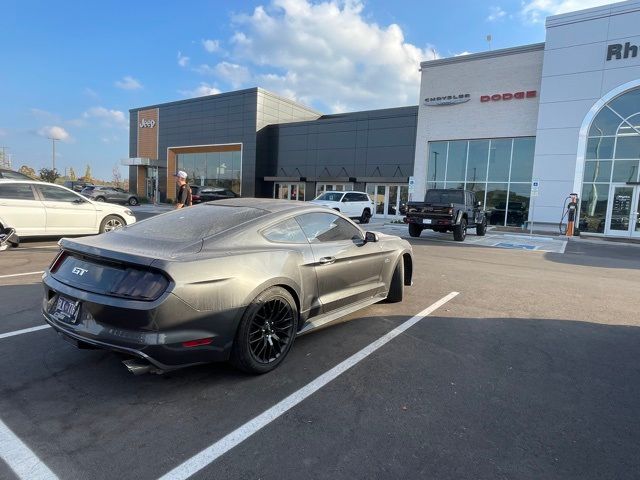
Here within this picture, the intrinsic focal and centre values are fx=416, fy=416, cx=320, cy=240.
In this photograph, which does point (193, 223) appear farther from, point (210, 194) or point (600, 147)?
point (210, 194)

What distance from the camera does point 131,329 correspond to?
9.57 feet

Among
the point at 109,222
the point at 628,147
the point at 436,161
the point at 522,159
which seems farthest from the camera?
the point at 436,161

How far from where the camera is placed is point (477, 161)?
23422 mm

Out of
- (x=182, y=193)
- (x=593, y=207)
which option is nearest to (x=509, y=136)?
(x=593, y=207)

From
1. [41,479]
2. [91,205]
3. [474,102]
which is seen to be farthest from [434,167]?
[41,479]

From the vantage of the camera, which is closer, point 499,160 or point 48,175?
point 499,160

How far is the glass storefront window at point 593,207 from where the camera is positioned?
19961mm

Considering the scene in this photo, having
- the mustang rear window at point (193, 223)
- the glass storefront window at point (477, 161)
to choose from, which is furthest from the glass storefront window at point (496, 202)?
the mustang rear window at point (193, 223)

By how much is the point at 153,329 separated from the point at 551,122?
74.7ft

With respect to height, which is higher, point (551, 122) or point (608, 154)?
point (551, 122)

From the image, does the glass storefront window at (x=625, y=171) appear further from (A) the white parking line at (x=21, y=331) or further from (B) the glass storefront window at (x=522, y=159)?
(A) the white parking line at (x=21, y=331)

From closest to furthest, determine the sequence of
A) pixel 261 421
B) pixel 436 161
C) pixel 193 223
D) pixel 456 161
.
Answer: pixel 261 421, pixel 193 223, pixel 456 161, pixel 436 161

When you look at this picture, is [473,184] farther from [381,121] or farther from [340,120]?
[340,120]

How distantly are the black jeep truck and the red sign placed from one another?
917 centimetres
